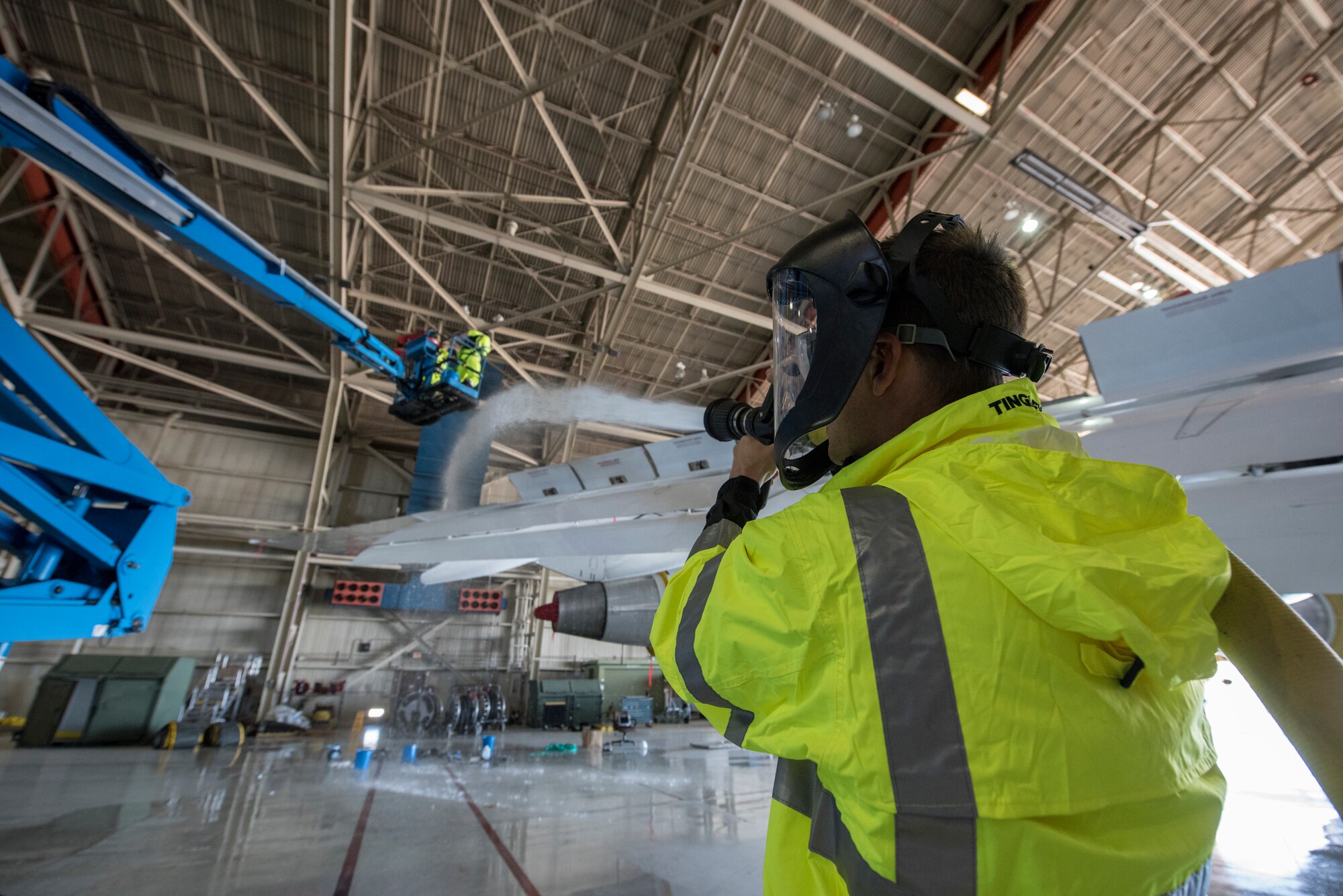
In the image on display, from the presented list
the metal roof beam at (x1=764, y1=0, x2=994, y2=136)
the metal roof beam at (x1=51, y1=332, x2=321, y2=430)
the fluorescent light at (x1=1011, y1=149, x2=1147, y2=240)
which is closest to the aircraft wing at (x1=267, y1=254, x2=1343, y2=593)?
the metal roof beam at (x1=764, y1=0, x2=994, y2=136)

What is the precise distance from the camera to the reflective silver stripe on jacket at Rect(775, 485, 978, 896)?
0.70m

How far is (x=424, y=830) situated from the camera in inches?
202

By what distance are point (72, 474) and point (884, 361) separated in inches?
221

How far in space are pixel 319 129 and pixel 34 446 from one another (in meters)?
9.64

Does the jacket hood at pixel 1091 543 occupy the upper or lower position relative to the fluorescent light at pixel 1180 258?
lower

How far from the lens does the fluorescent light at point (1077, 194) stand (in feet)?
32.2

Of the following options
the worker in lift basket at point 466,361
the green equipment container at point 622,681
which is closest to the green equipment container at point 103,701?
the worker in lift basket at point 466,361

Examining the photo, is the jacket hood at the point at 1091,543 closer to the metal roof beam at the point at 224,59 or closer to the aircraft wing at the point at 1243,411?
the aircraft wing at the point at 1243,411

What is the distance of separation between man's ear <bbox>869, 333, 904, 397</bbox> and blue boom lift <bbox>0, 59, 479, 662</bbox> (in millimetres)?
5320

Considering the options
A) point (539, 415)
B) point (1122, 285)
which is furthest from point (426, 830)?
point (1122, 285)

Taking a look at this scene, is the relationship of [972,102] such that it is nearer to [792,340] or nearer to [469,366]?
[469,366]

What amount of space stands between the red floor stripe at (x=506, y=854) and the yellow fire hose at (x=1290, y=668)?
4272mm

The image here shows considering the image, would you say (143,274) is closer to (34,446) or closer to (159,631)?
(159,631)

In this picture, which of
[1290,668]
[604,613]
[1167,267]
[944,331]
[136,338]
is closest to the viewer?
[1290,668]
